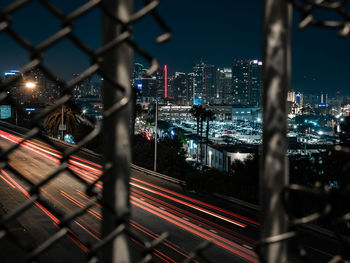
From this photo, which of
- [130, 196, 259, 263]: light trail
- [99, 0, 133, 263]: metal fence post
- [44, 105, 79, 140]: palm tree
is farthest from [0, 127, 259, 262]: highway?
[44, 105, 79, 140]: palm tree

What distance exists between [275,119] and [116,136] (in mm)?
601

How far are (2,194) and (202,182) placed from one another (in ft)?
45.3

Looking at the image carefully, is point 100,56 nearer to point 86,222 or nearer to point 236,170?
point 86,222

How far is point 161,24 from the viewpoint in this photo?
1198mm

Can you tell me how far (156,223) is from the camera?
16.8 metres

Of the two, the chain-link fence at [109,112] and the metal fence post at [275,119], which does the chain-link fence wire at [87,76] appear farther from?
the metal fence post at [275,119]

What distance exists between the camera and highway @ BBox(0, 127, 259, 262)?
13.1m

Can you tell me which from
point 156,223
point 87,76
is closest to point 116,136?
point 87,76

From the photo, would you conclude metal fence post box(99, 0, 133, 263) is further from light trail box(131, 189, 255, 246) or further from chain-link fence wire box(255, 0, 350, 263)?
light trail box(131, 189, 255, 246)

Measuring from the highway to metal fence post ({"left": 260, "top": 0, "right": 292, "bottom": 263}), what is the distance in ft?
25.0

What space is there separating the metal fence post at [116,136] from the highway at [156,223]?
305 inches

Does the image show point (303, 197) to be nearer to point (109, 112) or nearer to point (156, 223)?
point (109, 112)

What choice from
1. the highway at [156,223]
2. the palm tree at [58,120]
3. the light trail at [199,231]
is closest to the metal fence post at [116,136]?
the highway at [156,223]

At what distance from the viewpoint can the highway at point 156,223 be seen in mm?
13062
